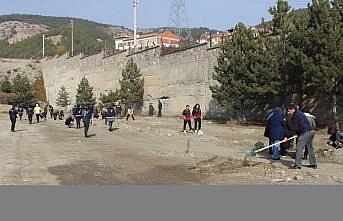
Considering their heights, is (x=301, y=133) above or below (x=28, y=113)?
above

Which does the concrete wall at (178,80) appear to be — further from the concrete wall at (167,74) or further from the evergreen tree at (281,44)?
the evergreen tree at (281,44)

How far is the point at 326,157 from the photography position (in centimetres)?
1316

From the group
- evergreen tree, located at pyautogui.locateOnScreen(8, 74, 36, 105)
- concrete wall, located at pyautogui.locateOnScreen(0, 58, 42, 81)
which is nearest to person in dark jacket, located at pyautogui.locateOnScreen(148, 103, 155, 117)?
evergreen tree, located at pyautogui.locateOnScreen(8, 74, 36, 105)

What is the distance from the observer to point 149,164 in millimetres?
11961

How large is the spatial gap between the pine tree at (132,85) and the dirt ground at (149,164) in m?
20.6

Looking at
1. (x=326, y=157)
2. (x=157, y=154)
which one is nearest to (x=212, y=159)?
(x=157, y=154)

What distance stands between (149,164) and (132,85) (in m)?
27.9

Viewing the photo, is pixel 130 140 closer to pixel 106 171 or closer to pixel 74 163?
pixel 74 163

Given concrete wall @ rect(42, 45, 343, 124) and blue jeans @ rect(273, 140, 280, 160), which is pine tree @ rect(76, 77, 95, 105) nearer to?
concrete wall @ rect(42, 45, 343, 124)

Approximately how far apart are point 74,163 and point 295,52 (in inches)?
511

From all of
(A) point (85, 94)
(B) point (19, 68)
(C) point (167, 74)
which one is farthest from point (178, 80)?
(B) point (19, 68)

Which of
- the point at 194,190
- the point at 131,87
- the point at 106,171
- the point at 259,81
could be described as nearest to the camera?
the point at 194,190

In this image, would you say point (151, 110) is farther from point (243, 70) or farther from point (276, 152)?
point (276, 152)

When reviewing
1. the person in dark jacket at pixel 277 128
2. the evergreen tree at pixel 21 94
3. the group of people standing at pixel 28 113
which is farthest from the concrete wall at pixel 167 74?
the person in dark jacket at pixel 277 128
